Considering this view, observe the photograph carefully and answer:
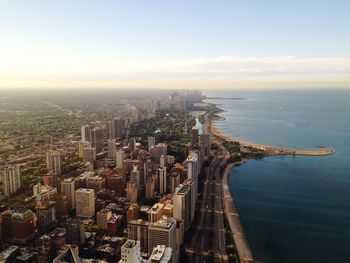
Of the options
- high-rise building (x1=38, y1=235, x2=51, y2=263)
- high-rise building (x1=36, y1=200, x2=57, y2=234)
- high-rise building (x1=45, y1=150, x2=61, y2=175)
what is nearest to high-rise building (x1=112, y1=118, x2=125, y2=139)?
high-rise building (x1=45, y1=150, x2=61, y2=175)

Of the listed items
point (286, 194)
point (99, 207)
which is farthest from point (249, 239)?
point (99, 207)

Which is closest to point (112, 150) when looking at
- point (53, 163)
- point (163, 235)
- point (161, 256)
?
point (53, 163)

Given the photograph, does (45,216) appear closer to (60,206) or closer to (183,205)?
(60,206)

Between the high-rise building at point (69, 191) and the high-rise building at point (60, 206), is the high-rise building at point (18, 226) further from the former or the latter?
the high-rise building at point (69, 191)

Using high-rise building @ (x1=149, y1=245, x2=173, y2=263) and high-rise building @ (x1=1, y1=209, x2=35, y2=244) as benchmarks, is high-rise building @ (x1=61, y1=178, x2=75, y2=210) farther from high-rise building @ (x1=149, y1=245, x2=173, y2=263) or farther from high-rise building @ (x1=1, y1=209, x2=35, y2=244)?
high-rise building @ (x1=149, y1=245, x2=173, y2=263)

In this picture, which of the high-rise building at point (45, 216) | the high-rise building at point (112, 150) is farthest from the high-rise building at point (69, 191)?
the high-rise building at point (112, 150)

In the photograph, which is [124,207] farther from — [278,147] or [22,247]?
[278,147]
